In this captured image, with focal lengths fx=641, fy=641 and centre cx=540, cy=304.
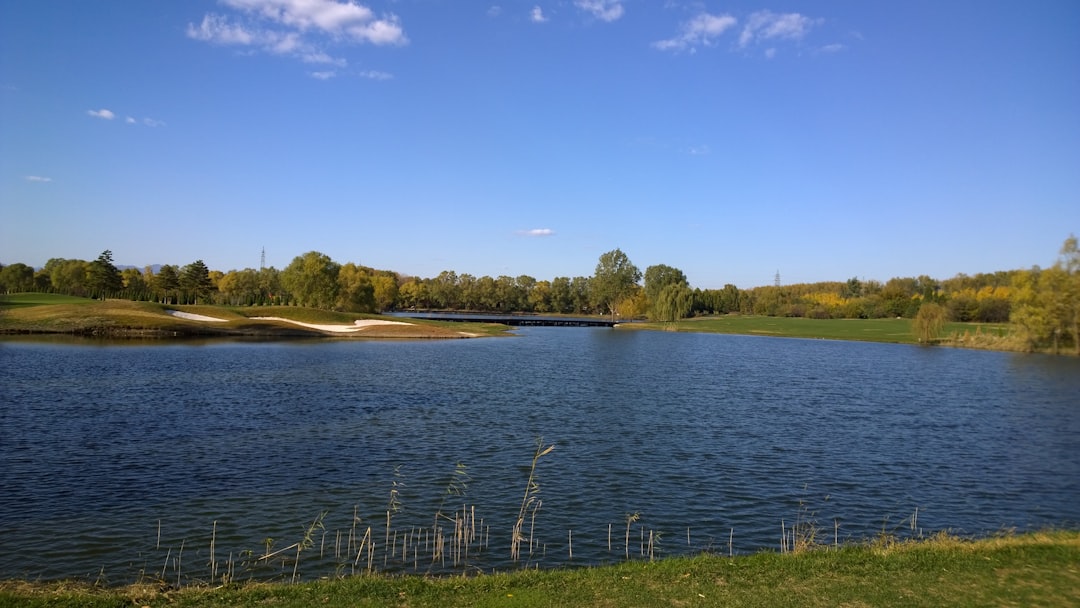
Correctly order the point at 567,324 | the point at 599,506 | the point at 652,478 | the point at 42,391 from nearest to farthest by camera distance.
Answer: the point at 599,506 < the point at 652,478 < the point at 42,391 < the point at 567,324

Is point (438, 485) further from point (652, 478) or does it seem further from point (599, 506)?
point (652, 478)

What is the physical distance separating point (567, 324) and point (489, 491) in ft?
415

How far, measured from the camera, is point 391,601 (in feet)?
28.9

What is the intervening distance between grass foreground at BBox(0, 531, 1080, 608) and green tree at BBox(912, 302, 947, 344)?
82.0 m

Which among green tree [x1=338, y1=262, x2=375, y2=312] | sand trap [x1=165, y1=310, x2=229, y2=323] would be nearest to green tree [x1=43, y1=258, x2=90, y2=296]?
green tree [x1=338, y1=262, x2=375, y2=312]

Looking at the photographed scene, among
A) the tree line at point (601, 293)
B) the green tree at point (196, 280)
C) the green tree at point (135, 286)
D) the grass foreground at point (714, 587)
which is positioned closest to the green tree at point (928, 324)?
the tree line at point (601, 293)

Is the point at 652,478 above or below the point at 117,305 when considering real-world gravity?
below

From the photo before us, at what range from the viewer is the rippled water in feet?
43.4

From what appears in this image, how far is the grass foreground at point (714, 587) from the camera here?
866 cm

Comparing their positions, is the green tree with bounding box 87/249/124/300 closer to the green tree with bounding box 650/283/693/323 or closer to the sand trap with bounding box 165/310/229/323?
the sand trap with bounding box 165/310/229/323

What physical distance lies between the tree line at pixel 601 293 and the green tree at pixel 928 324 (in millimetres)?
645

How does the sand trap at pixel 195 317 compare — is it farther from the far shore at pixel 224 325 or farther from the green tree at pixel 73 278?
the green tree at pixel 73 278

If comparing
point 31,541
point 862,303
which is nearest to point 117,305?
point 31,541

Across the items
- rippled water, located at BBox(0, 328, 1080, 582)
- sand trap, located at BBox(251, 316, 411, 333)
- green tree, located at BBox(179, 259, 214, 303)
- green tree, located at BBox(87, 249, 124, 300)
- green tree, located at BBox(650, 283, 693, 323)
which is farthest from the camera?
green tree, located at BBox(650, 283, 693, 323)
